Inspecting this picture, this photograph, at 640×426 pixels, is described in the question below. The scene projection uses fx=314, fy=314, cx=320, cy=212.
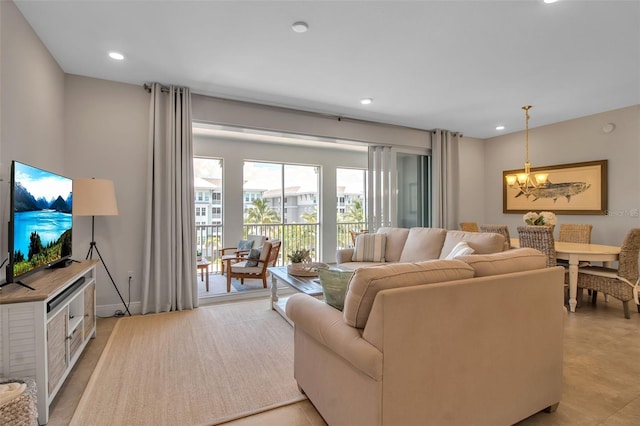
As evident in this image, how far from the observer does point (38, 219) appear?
211 cm

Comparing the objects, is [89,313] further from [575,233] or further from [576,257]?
[575,233]

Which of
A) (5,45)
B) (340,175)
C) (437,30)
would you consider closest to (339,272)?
(437,30)

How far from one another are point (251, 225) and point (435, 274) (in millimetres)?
5265

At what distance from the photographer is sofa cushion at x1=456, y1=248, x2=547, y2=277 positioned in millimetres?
1660

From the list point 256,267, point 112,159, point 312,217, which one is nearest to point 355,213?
point 312,217

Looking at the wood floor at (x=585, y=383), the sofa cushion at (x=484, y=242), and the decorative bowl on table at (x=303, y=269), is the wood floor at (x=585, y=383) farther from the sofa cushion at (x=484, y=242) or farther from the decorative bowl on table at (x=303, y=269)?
the decorative bowl on table at (x=303, y=269)

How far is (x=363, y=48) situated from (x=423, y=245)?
7.61ft

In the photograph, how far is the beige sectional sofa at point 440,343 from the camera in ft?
4.31

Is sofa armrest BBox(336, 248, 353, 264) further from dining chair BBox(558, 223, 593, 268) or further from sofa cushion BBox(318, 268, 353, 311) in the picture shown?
dining chair BBox(558, 223, 593, 268)

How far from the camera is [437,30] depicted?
2.52m

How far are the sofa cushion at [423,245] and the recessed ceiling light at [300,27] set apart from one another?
2661 millimetres

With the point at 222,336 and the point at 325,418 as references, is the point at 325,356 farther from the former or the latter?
the point at 222,336

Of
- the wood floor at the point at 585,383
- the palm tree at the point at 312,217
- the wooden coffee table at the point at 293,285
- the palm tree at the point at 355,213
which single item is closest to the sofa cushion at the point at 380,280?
the wood floor at the point at 585,383

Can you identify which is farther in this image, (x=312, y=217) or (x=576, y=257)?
(x=312, y=217)
